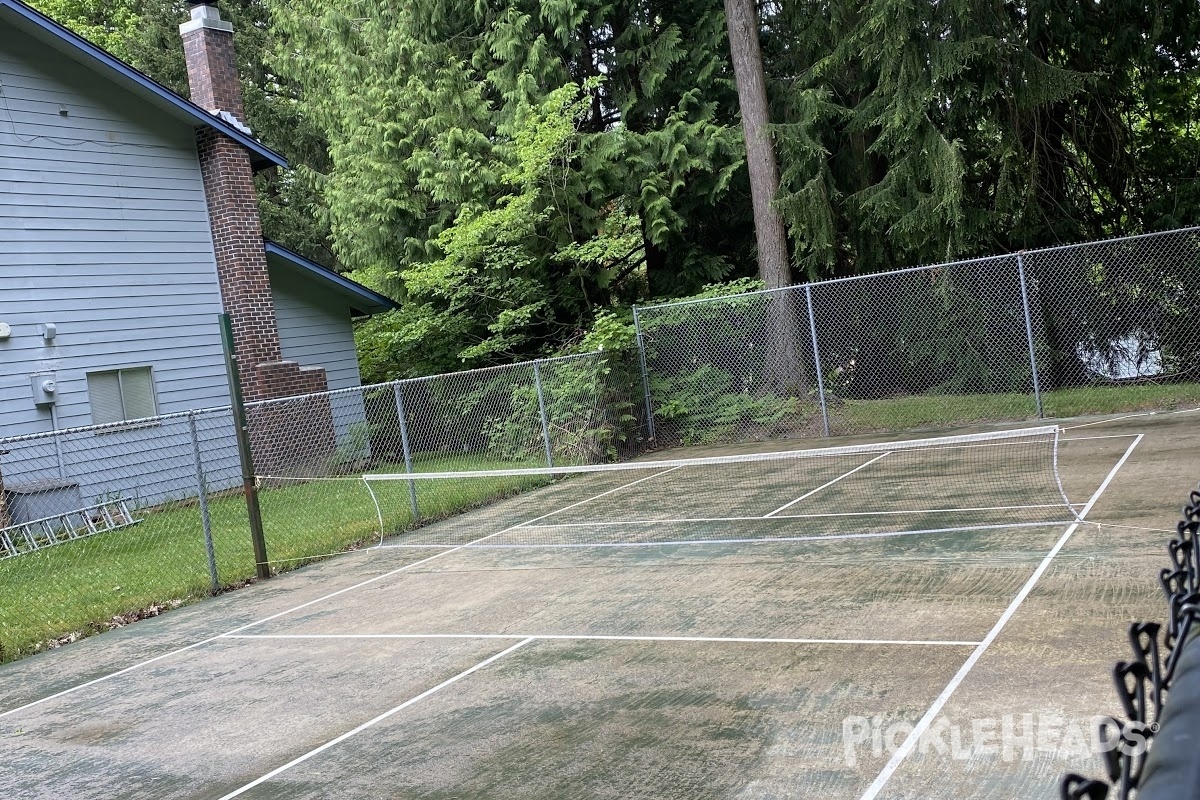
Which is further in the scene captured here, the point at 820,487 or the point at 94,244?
the point at 94,244

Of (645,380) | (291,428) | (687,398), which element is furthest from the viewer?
(645,380)

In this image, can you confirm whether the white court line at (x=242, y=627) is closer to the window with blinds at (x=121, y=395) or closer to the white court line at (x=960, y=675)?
the white court line at (x=960, y=675)

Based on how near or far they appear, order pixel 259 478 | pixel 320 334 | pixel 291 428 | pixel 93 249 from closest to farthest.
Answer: pixel 259 478
pixel 93 249
pixel 291 428
pixel 320 334

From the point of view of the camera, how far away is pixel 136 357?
14695 millimetres

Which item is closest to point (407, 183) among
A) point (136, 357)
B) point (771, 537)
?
point (136, 357)

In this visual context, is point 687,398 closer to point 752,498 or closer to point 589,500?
point 589,500

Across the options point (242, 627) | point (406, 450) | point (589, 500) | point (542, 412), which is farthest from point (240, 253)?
point (242, 627)

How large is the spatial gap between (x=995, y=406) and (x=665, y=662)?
424 inches

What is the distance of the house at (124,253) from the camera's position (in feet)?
44.0

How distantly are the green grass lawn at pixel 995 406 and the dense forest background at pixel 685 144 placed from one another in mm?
2586

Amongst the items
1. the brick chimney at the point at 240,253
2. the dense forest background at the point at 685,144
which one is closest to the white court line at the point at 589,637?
the brick chimney at the point at 240,253

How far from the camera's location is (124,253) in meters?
14.7

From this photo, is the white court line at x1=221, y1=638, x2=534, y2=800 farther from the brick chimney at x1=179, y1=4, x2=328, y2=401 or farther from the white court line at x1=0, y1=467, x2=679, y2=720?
the brick chimney at x1=179, y1=4, x2=328, y2=401

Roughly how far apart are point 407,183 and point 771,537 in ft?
44.1
